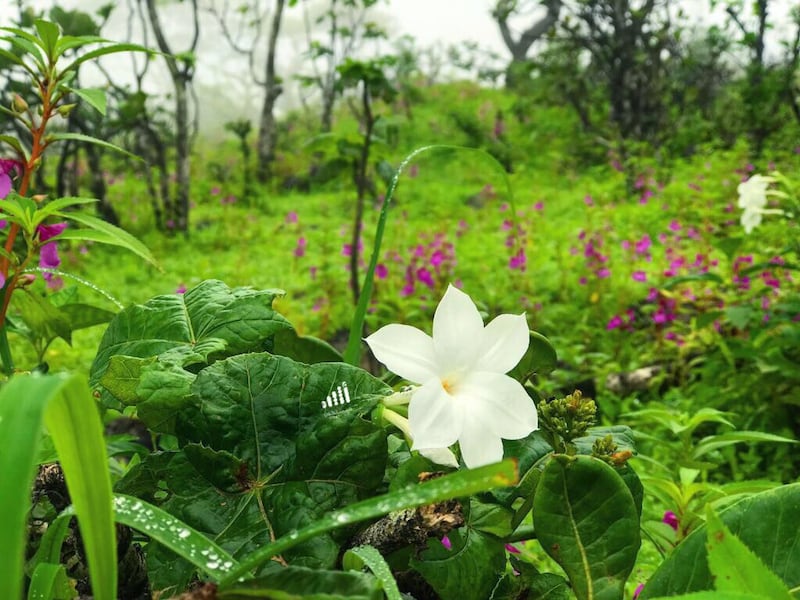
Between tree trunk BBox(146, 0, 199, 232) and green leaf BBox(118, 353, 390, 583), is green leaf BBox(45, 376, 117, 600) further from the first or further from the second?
tree trunk BBox(146, 0, 199, 232)

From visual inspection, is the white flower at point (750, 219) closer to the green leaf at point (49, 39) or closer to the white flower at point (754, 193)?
the white flower at point (754, 193)

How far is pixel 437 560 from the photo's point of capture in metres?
0.44

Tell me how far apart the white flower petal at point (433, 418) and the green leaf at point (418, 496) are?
3.1 inches

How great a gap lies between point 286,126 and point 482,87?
4490 millimetres

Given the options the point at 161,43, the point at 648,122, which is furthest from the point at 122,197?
the point at 648,122

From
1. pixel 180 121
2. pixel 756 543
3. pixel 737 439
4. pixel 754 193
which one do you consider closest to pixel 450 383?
pixel 756 543

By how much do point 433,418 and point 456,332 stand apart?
0.24 ft

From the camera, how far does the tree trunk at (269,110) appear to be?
8.87 m

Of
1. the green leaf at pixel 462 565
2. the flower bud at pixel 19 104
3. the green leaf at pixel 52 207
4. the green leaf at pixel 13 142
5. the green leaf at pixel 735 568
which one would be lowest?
the green leaf at pixel 462 565

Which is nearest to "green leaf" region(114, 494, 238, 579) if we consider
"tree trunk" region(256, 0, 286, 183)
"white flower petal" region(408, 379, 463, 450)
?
"white flower petal" region(408, 379, 463, 450)

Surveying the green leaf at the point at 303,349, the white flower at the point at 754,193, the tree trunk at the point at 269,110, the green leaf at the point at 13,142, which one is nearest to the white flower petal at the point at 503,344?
the green leaf at the point at 303,349

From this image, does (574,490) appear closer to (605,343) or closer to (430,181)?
(605,343)

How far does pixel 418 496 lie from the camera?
319 millimetres

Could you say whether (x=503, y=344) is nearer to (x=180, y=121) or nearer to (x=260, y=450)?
(x=260, y=450)
